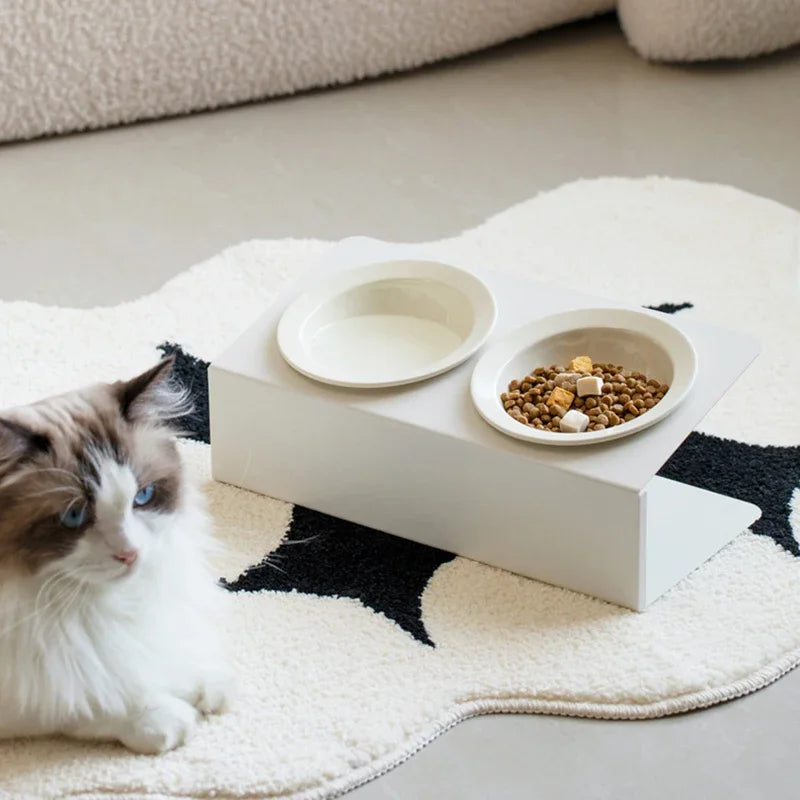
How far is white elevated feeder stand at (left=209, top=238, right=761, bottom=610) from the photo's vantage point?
152 centimetres

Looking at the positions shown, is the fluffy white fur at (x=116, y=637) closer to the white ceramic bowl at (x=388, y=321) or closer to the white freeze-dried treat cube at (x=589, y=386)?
the white ceramic bowl at (x=388, y=321)

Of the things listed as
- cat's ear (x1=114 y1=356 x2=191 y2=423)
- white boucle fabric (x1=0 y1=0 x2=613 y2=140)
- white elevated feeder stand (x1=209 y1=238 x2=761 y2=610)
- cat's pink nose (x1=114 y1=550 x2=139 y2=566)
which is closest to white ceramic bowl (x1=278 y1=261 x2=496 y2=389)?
white elevated feeder stand (x1=209 y1=238 x2=761 y2=610)

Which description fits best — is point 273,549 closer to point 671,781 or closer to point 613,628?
point 613,628

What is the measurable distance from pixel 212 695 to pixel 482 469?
1.22ft

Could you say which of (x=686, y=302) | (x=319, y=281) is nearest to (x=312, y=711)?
(x=319, y=281)

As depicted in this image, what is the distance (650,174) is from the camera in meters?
2.40

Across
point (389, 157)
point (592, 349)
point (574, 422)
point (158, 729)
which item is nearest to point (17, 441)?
point (158, 729)

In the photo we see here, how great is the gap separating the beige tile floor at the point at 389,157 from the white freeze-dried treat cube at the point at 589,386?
28.4 inches

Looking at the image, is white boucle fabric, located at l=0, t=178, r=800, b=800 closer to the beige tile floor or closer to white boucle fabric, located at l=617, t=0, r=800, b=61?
the beige tile floor

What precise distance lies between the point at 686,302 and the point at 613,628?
681 mm

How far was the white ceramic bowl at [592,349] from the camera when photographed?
1.60m

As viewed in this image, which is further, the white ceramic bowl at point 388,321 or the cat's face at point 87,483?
the white ceramic bowl at point 388,321

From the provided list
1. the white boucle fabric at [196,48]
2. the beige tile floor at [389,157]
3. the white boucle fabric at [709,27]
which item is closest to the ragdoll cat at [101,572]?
the beige tile floor at [389,157]

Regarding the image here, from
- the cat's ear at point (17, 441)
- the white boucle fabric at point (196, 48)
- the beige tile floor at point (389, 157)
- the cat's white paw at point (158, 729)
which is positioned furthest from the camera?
the white boucle fabric at point (196, 48)
